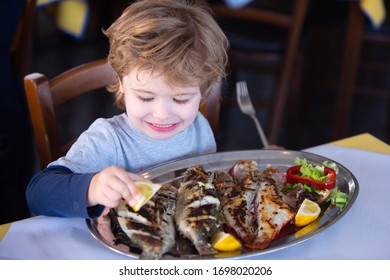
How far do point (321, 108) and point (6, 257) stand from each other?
269cm

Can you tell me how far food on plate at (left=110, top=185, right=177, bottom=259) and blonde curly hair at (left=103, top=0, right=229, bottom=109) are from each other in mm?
261

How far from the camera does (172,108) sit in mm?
1136

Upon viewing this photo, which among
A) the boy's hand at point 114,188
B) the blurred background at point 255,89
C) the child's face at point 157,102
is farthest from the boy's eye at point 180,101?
the blurred background at point 255,89

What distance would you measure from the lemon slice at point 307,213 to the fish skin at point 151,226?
8.6 inches

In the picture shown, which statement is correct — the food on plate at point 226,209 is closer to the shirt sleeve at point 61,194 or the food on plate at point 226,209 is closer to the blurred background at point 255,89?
the shirt sleeve at point 61,194

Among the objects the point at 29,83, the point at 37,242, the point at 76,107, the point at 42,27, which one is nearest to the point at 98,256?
the point at 37,242

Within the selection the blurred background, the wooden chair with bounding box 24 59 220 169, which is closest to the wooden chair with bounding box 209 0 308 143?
the blurred background

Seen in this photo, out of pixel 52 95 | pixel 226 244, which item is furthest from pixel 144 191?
pixel 52 95

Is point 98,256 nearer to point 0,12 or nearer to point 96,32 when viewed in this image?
point 0,12

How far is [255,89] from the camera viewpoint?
3615mm

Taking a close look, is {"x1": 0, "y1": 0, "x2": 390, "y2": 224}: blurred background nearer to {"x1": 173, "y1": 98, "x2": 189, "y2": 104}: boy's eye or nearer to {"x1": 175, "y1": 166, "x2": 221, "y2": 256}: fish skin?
{"x1": 173, "y1": 98, "x2": 189, "y2": 104}: boy's eye

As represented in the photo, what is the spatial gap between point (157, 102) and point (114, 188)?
0.85 feet

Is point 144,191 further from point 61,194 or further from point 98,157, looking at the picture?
point 98,157

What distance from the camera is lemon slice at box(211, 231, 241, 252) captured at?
0.90 m
